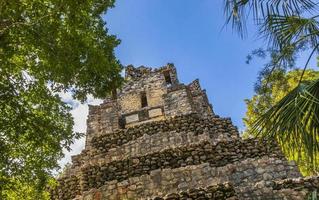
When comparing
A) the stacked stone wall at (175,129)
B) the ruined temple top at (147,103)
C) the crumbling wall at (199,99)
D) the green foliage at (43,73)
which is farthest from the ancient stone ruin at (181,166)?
the green foliage at (43,73)

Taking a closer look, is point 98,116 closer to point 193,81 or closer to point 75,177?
point 75,177

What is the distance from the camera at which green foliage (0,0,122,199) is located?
746 centimetres

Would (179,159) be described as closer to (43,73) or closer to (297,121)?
(43,73)

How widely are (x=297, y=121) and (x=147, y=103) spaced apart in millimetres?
10687

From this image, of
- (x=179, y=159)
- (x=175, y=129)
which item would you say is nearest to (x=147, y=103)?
(x=175, y=129)

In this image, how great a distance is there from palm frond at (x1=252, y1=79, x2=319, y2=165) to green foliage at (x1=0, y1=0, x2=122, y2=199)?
431 cm

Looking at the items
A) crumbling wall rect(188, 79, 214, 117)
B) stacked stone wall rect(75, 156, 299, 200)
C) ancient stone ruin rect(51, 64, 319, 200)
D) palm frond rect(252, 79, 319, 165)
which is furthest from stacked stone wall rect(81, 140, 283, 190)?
palm frond rect(252, 79, 319, 165)

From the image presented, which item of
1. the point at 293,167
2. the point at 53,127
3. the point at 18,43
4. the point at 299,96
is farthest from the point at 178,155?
the point at 299,96

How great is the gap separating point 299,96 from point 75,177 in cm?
874

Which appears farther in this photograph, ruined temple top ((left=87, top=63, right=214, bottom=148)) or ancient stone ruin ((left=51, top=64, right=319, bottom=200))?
ruined temple top ((left=87, top=63, right=214, bottom=148))

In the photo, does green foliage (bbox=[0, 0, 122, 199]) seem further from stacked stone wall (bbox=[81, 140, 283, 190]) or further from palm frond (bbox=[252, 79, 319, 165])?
palm frond (bbox=[252, 79, 319, 165])

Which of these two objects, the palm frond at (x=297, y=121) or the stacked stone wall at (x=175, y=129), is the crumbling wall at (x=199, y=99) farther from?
the palm frond at (x=297, y=121)

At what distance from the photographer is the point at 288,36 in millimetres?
5473

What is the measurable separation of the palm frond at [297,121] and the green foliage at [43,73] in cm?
431
